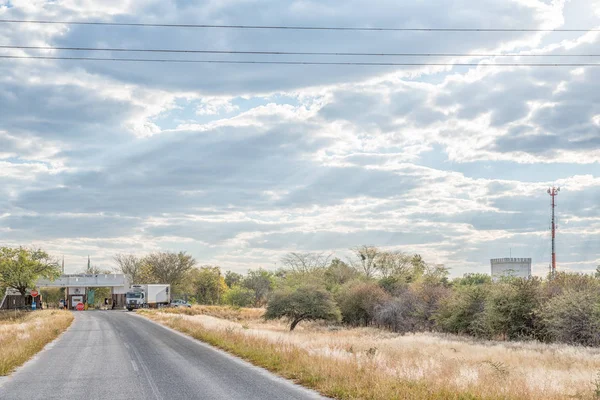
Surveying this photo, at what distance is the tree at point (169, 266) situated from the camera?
124 metres

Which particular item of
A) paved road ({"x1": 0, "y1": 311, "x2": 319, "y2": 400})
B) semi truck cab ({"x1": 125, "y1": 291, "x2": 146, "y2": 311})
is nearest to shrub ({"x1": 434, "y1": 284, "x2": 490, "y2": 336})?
paved road ({"x1": 0, "y1": 311, "x2": 319, "y2": 400})

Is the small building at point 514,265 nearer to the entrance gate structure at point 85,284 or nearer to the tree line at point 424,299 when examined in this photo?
the tree line at point 424,299

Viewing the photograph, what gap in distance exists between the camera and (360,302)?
60.9 metres

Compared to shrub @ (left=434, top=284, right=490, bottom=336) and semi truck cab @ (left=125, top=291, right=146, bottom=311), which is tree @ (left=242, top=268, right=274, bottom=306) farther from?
shrub @ (left=434, top=284, right=490, bottom=336)

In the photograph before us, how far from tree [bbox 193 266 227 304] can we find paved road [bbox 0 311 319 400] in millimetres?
101619

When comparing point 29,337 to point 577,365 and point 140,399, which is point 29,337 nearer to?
point 140,399

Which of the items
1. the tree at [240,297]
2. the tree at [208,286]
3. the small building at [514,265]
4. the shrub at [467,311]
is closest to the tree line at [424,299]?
the shrub at [467,311]

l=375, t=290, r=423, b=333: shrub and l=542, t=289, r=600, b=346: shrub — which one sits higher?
l=542, t=289, r=600, b=346: shrub

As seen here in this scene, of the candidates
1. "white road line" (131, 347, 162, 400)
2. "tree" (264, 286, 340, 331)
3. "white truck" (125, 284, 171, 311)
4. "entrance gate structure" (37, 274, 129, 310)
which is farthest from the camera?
"entrance gate structure" (37, 274, 129, 310)

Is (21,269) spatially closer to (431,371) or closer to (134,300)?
(134,300)

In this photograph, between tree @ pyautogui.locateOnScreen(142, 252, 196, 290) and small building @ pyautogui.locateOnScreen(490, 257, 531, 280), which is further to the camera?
tree @ pyautogui.locateOnScreen(142, 252, 196, 290)

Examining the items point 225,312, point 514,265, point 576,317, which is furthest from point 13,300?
point 576,317

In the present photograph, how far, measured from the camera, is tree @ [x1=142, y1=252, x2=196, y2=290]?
123688 mm

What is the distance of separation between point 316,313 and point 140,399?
43.0 metres
